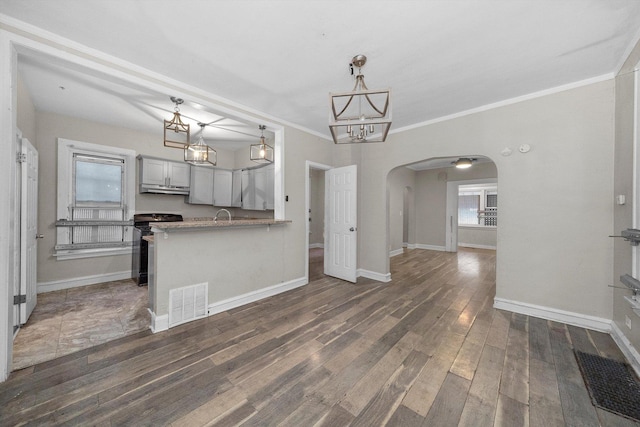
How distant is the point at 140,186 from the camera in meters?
4.42

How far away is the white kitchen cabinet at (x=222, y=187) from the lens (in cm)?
545

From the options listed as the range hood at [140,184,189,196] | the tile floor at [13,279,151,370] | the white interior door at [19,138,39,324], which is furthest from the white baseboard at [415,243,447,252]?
the white interior door at [19,138,39,324]

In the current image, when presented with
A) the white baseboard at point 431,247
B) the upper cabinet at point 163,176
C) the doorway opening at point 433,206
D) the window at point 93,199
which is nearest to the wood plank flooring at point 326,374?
the window at point 93,199

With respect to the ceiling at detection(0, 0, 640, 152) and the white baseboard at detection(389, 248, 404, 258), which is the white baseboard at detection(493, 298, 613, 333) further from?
the white baseboard at detection(389, 248, 404, 258)

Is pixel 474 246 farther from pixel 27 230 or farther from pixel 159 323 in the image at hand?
pixel 27 230

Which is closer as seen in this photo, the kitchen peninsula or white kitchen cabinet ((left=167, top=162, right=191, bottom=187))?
the kitchen peninsula

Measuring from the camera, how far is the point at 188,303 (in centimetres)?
273

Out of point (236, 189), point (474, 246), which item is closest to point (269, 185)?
point (236, 189)

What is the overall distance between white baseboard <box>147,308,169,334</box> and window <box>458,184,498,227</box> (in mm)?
8924

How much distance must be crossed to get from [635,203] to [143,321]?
5.09 m

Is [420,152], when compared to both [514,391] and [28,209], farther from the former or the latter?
[28,209]

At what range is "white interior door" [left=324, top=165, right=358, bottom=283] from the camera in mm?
4141

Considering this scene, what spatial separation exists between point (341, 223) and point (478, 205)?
6.64 meters

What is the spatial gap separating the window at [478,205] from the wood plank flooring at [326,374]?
20.4ft
